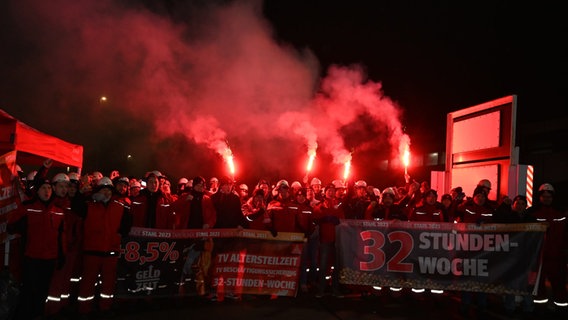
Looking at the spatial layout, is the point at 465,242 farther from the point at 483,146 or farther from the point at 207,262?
the point at 207,262

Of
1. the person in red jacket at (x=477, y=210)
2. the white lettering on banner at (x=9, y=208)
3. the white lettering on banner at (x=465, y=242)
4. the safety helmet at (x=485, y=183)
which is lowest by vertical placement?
the white lettering on banner at (x=465, y=242)

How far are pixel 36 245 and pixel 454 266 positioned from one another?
6.25m

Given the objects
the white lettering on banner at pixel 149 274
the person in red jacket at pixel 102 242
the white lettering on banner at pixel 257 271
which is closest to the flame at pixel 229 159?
the white lettering on banner at pixel 257 271

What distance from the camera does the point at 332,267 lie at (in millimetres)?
9148

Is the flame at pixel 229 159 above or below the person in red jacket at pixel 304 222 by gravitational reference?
above

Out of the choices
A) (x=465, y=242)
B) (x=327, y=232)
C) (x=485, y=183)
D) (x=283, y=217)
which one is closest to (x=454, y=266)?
(x=465, y=242)

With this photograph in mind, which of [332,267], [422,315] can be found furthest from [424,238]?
[332,267]

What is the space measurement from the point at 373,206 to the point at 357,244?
114cm

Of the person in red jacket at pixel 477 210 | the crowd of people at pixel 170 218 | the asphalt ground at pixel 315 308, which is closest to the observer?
the crowd of people at pixel 170 218

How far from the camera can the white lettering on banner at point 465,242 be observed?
7766 mm

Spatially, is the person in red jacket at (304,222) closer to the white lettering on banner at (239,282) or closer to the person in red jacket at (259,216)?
the person in red jacket at (259,216)

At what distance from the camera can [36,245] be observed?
6.17m

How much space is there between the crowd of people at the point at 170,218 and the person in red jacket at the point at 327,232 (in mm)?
19

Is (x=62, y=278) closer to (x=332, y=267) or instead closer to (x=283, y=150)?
(x=332, y=267)
